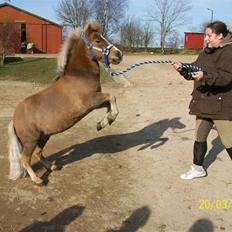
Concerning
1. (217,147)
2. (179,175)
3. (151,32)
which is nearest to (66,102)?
(179,175)

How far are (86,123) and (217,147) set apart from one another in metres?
3.06

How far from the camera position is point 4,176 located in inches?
215

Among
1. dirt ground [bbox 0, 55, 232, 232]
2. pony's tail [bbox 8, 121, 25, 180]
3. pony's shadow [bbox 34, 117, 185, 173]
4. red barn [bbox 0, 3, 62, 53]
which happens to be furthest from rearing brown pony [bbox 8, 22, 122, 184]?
red barn [bbox 0, 3, 62, 53]

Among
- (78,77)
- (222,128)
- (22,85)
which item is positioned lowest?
(22,85)

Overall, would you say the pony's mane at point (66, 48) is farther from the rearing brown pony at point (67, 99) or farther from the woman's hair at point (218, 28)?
the woman's hair at point (218, 28)

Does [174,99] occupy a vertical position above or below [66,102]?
below

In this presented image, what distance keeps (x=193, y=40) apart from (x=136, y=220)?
186ft

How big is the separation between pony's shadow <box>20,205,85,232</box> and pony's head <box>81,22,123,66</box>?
201 cm

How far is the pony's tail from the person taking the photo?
5188 mm

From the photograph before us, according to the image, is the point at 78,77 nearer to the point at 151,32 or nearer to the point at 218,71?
the point at 218,71

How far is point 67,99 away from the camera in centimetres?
507

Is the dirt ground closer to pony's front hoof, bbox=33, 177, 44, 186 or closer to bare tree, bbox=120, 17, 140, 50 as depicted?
pony's front hoof, bbox=33, 177, 44, 186

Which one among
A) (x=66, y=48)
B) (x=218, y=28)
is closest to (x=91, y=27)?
(x=66, y=48)

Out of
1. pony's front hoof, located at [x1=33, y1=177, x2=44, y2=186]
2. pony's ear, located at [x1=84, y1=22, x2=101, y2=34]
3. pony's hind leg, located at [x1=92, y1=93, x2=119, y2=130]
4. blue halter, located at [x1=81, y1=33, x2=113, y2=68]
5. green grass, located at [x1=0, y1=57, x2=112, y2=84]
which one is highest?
pony's ear, located at [x1=84, y1=22, x2=101, y2=34]
